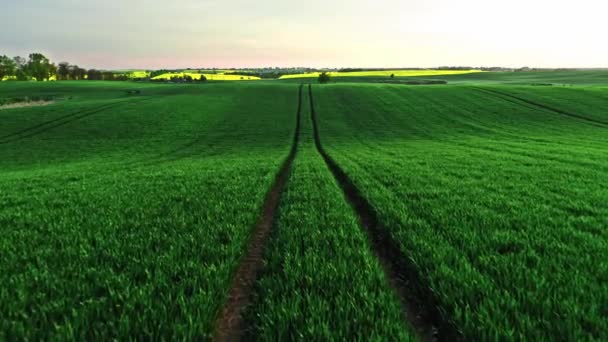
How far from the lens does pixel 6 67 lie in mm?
114188

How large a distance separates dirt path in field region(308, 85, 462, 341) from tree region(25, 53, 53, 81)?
16706 centimetres

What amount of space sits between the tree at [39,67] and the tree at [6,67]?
4565 millimetres

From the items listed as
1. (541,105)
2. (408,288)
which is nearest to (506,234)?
(408,288)

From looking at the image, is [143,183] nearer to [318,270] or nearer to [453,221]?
[318,270]

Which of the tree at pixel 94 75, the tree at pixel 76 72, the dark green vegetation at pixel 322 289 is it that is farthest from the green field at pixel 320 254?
the tree at pixel 94 75

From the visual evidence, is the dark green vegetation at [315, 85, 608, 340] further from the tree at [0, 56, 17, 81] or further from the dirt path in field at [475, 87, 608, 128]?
the tree at [0, 56, 17, 81]

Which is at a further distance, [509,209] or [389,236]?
[509,209]

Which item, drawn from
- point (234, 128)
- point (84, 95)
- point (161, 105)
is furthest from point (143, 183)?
point (84, 95)

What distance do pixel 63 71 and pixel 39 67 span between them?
19215 mm

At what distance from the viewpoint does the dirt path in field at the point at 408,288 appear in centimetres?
318

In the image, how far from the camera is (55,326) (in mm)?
2891

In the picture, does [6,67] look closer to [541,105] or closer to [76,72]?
[76,72]

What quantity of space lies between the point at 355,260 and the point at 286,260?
1182 mm

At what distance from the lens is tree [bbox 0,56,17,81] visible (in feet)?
373
